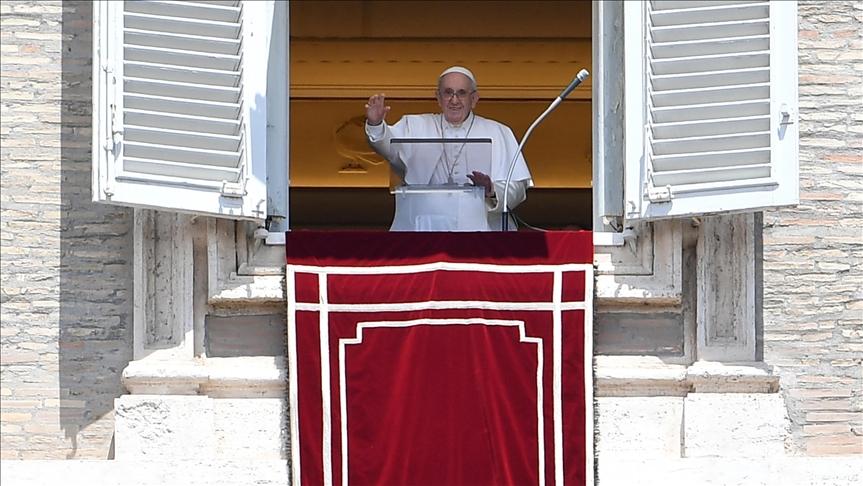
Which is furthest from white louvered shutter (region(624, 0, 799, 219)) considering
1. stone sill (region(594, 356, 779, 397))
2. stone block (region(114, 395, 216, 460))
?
stone block (region(114, 395, 216, 460))

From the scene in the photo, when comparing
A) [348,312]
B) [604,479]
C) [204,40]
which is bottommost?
[604,479]

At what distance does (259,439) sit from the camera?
8344 mm

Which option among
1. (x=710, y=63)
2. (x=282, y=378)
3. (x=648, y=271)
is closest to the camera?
(x=710, y=63)

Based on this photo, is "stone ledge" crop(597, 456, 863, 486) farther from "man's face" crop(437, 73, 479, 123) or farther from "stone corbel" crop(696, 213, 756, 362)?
"man's face" crop(437, 73, 479, 123)

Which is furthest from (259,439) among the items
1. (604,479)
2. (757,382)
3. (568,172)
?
(568,172)

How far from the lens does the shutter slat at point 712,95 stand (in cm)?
818

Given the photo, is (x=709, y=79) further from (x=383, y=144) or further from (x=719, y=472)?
(x=383, y=144)

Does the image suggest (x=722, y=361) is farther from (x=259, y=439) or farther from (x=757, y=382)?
(x=259, y=439)

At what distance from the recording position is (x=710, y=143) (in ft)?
26.9

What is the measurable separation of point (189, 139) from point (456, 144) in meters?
1.46

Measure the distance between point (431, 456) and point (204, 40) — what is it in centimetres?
179

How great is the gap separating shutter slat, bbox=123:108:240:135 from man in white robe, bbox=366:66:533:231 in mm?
1139

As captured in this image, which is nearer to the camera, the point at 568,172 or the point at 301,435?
the point at 301,435

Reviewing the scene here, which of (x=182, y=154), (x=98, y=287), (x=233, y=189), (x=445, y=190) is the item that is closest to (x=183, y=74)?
(x=182, y=154)
